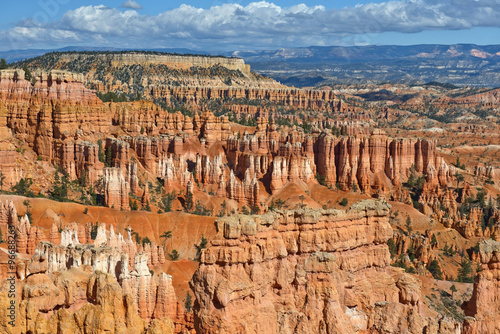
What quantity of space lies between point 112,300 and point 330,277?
38.5ft

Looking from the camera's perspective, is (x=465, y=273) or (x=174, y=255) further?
(x=174, y=255)

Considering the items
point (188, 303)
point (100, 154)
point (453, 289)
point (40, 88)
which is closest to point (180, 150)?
point (100, 154)

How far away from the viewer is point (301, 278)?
34656 mm

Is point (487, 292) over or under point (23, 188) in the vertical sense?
over

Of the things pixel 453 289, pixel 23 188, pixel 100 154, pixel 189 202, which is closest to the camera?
pixel 453 289

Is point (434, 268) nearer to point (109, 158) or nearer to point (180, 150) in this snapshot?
point (109, 158)

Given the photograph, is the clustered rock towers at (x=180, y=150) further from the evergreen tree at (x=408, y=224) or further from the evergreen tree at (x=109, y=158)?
the evergreen tree at (x=408, y=224)

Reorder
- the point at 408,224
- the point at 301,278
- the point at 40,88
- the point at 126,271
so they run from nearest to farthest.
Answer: the point at 301,278
the point at 126,271
the point at 408,224
the point at 40,88

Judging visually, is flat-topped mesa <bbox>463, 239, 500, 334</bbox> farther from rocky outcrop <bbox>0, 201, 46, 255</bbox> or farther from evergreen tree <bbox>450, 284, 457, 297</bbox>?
rocky outcrop <bbox>0, 201, 46, 255</bbox>

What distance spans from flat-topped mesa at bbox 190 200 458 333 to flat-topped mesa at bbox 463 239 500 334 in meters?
3.04

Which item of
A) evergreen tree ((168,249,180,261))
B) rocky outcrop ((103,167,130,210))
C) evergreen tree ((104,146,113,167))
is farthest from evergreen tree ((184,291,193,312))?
evergreen tree ((104,146,113,167))

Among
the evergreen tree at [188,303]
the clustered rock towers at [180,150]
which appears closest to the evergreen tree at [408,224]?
the clustered rock towers at [180,150]

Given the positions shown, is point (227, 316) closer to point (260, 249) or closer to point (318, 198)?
point (260, 249)

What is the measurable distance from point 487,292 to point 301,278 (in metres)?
9.14
